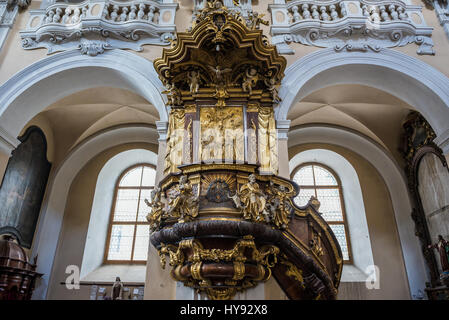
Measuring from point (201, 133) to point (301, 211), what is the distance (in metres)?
1.81

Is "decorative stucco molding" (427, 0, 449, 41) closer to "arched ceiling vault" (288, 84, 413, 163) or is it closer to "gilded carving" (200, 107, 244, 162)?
"arched ceiling vault" (288, 84, 413, 163)

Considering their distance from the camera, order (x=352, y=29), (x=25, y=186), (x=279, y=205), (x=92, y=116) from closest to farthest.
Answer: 1. (x=279, y=205)
2. (x=352, y=29)
3. (x=25, y=186)
4. (x=92, y=116)

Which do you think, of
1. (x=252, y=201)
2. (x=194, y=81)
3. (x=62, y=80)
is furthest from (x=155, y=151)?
(x=252, y=201)

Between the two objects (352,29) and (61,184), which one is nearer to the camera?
(352,29)

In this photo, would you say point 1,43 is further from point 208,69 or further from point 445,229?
point 445,229

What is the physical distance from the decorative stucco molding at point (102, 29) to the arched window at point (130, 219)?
448cm

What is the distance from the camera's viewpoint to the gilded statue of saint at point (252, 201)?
Answer: 3918 millimetres

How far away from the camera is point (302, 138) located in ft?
32.3

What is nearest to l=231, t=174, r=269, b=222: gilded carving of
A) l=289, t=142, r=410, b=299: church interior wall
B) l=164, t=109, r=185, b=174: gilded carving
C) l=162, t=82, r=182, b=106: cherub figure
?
l=164, t=109, r=185, b=174: gilded carving

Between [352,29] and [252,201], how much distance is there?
4344 mm

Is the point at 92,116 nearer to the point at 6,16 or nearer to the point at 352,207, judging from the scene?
the point at 6,16

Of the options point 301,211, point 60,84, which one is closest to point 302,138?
point 301,211

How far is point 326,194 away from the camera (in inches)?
381

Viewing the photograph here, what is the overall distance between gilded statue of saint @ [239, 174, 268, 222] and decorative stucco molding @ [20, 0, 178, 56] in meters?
3.65
